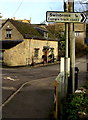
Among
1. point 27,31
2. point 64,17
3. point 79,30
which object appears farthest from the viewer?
point 27,31

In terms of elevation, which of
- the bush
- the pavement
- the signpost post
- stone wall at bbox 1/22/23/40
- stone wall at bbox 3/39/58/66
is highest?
stone wall at bbox 1/22/23/40

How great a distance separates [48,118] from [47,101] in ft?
9.10

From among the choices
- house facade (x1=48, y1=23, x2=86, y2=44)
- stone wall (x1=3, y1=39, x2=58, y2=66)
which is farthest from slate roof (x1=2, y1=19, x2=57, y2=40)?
house facade (x1=48, y1=23, x2=86, y2=44)

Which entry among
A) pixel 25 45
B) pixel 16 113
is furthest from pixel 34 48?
pixel 16 113

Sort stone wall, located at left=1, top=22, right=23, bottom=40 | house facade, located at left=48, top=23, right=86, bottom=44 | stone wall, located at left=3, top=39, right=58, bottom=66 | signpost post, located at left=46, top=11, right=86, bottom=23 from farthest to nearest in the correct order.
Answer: stone wall, located at left=1, top=22, right=23, bottom=40, stone wall, located at left=3, top=39, right=58, bottom=66, house facade, located at left=48, top=23, right=86, bottom=44, signpost post, located at left=46, top=11, right=86, bottom=23

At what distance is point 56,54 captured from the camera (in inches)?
1678

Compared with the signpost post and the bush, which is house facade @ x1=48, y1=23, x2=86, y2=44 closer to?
the signpost post

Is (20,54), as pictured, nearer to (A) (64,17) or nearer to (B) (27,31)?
(B) (27,31)

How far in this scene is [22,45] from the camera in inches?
1321

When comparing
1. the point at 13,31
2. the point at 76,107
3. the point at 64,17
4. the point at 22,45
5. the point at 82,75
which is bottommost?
the point at 82,75

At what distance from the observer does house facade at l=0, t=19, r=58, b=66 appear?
33.6 metres

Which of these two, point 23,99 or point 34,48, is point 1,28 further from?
point 23,99

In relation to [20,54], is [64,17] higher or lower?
higher

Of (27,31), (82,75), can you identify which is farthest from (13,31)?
(82,75)
